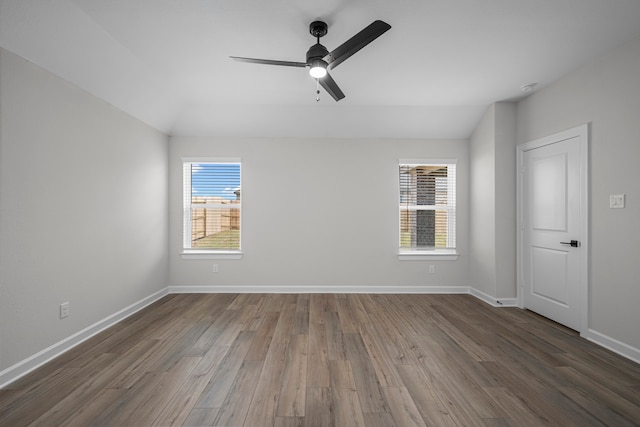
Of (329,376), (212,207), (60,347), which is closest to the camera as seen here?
(329,376)

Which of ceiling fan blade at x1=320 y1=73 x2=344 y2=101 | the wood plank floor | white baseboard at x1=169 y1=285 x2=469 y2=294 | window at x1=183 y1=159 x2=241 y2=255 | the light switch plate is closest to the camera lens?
the wood plank floor

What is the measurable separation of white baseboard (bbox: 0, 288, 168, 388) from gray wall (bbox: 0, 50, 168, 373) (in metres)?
0.05

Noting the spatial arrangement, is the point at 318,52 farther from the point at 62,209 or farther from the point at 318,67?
the point at 62,209

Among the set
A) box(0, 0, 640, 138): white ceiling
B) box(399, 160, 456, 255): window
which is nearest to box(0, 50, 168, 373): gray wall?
box(0, 0, 640, 138): white ceiling

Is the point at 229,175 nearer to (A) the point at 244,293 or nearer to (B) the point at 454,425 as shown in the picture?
(A) the point at 244,293

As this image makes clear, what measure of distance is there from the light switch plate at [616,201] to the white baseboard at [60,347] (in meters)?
5.17

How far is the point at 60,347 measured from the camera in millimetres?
2383

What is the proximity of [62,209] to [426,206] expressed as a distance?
450cm

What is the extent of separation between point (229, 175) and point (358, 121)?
7.22ft

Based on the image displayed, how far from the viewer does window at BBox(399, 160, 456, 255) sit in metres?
4.38

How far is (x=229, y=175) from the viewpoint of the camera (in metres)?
4.34

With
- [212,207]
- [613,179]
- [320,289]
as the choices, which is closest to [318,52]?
[613,179]

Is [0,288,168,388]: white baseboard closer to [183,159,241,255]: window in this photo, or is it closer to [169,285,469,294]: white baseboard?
[169,285,469,294]: white baseboard

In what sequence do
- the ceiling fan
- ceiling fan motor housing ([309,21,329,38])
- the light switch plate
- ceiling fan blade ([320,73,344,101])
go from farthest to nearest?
the light switch plate, ceiling fan blade ([320,73,344,101]), ceiling fan motor housing ([309,21,329,38]), the ceiling fan
